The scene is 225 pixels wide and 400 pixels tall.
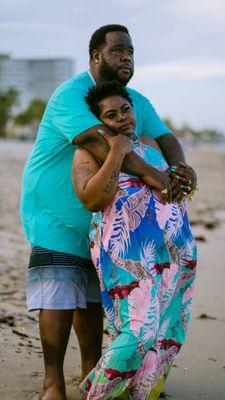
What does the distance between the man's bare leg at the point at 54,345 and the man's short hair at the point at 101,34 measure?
126 cm

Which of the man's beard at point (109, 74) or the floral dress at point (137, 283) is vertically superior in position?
the man's beard at point (109, 74)

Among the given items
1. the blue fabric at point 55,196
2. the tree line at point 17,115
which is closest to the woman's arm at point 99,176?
the blue fabric at point 55,196

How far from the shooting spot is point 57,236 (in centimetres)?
322

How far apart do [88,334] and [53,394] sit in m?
0.41

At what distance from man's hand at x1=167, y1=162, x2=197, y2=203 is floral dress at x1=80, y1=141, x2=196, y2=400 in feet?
0.20

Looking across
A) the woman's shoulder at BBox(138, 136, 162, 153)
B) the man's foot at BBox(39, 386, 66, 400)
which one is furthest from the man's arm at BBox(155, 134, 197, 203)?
the man's foot at BBox(39, 386, 66, 400)

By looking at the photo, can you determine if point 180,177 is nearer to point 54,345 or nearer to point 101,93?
point 101,93

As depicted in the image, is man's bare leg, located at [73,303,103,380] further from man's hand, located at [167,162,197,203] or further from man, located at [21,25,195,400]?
man's hand, located at [167,162,197,203]

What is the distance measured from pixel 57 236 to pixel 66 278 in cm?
20

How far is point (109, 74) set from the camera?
10.3 feet

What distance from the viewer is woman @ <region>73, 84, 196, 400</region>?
2.86 m

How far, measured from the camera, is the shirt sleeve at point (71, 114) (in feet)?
9.82

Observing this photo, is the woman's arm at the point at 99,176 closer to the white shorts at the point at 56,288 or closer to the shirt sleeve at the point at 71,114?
the shirt sleeve at the point at 71,114

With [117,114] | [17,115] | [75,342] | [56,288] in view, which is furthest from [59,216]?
[17,115]
